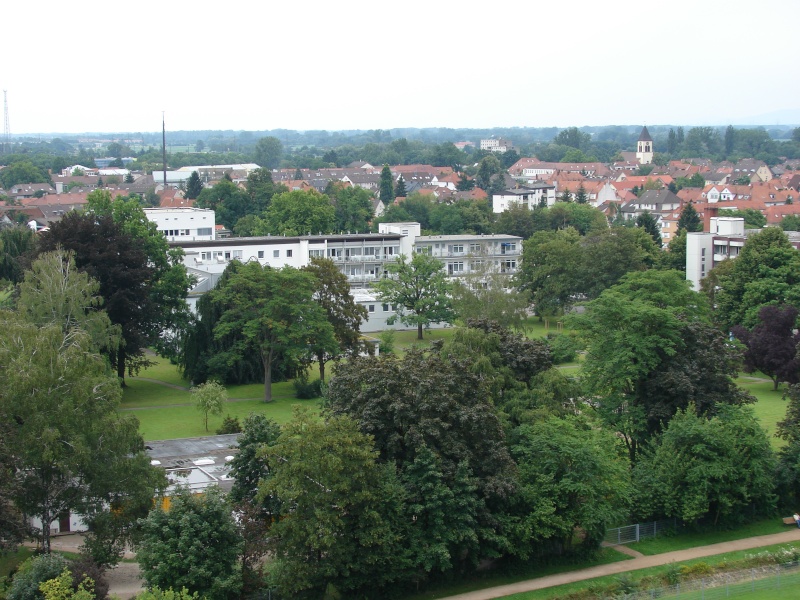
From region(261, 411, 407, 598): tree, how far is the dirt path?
2.36m

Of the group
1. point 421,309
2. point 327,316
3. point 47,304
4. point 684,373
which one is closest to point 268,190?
point 421,309

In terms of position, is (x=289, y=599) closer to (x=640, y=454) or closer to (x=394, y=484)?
(x=394, y=484)

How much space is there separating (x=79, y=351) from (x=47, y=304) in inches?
416

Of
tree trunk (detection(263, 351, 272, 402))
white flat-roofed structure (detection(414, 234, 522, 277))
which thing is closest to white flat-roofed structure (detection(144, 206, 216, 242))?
white flat-roofed structure (detection(414, 234, 522, 277))

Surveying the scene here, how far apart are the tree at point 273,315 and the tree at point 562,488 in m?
15.5

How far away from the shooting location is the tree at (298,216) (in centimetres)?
6956

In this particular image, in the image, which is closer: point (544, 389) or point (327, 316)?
point (544, 389)

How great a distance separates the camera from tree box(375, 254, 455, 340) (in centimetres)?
4991

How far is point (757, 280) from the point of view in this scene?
150 ft

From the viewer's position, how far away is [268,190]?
90.6m

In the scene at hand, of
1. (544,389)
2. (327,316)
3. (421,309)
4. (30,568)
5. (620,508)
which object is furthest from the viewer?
(421,309)

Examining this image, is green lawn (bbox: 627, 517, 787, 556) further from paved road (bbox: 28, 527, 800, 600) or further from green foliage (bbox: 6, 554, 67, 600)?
green foliage (bbox: 6, 554, 67, 600)

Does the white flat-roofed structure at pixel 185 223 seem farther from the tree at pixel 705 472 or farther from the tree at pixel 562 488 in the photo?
the tree at pixel 705 472

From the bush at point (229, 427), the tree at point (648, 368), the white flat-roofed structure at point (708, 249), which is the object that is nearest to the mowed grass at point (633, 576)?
the tree at point (648, 368)
